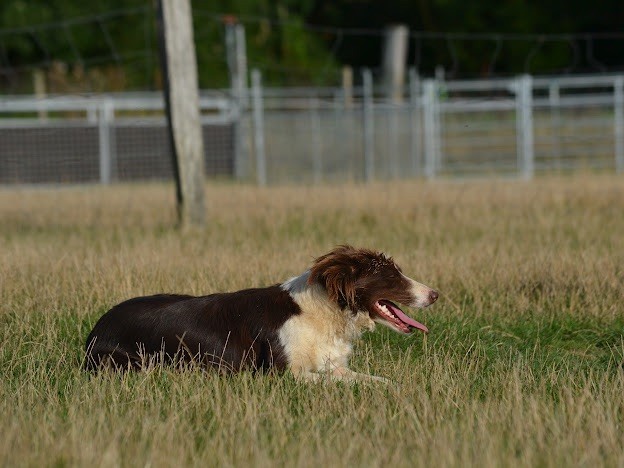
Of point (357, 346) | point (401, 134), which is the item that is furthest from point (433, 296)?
point (401, 134)

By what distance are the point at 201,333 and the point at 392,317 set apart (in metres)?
1.04

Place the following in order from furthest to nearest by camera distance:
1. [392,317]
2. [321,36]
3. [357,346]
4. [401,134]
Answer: [321,36] < [401,134] < [357,346] < [392,317]

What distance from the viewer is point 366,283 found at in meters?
6.22

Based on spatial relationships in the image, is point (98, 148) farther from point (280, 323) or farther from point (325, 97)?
point (280, 323)

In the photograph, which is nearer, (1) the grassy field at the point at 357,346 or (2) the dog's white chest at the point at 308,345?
(1) the grassy field at the point at 357,346

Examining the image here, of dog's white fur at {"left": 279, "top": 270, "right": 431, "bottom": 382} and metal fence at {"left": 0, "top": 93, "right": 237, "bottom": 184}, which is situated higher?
metal fence at {"left": 0, "top": 93, "right": 237, "bottom": 184}

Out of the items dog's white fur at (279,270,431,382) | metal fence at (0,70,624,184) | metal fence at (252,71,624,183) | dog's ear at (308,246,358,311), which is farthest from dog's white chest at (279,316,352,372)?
metal fence at (0,70,624,184)

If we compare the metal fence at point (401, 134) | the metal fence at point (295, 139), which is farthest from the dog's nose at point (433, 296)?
the metal fence at point (295, 139)

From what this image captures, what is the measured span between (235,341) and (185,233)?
572cm

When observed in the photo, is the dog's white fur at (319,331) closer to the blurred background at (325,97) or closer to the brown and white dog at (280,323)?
the brown and white dog at (280,323)

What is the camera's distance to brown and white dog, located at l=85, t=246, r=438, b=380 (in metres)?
6.11

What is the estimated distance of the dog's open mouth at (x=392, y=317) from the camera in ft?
20.6

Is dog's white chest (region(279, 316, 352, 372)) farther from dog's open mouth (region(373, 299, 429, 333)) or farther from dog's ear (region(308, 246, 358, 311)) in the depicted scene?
dog's open mouth (region(373, 299, 429, 333))

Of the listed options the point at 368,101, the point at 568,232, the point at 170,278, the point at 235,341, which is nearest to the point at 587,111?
the point at 368,101
